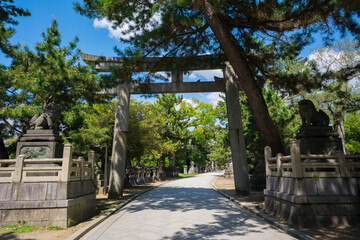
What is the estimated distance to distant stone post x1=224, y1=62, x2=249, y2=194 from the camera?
11820mm

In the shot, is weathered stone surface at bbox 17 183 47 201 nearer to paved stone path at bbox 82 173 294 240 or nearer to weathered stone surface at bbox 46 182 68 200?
weathered stone surface at bbox 46 182 68 200

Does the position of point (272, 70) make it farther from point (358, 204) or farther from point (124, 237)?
point (124, 237)

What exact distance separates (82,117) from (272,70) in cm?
835

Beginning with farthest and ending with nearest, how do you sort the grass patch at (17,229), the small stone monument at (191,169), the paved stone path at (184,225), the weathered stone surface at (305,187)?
the small stone monument at (191,169), the weathered stone surface at (305,187), the grass patch at (17,229), the paved stone path at (184,225)

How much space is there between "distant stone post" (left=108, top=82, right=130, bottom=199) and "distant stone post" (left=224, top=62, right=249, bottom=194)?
5530 mm

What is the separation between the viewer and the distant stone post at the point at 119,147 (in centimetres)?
1175

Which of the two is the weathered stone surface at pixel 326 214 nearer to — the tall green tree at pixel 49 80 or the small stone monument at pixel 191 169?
the tall green tree at pixel 49 80

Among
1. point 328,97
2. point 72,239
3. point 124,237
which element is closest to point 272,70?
point 124,237

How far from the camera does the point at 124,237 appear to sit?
5.35 meters

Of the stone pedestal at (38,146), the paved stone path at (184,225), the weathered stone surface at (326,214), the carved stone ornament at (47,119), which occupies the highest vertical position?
the carved stone ornament at (47,119)

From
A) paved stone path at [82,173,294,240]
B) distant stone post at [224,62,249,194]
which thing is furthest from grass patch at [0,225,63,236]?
distant stone post at [224,62,249,194]

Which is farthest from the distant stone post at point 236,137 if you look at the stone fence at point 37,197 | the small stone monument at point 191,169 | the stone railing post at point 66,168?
the small stone monument at point 191,169

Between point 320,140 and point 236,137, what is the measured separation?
201 inches

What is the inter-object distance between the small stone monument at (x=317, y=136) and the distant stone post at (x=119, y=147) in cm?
839
